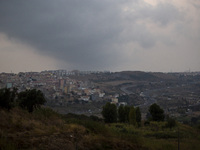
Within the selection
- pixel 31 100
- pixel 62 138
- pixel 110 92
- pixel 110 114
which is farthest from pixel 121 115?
pixel 110 92

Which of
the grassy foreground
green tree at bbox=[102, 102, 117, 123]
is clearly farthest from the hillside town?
the grassy foreground

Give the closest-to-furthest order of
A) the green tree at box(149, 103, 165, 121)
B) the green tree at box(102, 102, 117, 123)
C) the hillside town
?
the green tree at box(149, 103, 165, 121)
the green tree at box(102, 102, 117, 123)
the hillside town

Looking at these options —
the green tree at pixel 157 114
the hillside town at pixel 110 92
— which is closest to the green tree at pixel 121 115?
the green tree at pixel 157 114

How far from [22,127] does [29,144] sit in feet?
4.87

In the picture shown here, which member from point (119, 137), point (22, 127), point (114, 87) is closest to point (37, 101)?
point (22, 127)

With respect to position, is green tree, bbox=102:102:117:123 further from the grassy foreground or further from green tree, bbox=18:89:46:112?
the grassy foreground

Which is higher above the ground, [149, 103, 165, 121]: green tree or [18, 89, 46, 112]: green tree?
[18, 89, 46, 112]: green tree

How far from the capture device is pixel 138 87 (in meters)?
106

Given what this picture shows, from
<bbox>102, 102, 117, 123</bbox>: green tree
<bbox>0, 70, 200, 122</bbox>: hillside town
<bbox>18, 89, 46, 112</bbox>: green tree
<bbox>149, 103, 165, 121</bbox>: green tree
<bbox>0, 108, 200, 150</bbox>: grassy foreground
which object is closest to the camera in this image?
<bbox>0, 108, 200, 150</bbox>: grassy foreground

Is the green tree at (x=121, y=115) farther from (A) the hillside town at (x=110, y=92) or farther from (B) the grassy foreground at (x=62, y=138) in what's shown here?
(B) the grassy foreground at (x=62, y=138)

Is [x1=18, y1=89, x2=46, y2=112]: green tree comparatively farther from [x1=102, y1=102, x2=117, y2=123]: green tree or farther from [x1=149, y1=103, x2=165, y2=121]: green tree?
[x1=149, y1=103, x2=165, y2=121]: green tree

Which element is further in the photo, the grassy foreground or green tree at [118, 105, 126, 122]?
green tree at [118, 105, 126, 122]

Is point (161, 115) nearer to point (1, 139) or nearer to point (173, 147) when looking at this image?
point (173, 147)

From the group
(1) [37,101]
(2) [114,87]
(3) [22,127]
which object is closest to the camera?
(3) [22,127]
